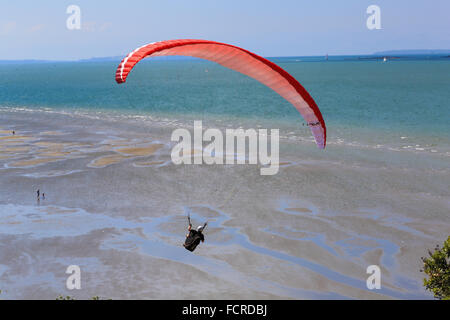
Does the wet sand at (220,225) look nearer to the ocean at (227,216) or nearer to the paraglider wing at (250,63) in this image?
the ocean at (227,216)

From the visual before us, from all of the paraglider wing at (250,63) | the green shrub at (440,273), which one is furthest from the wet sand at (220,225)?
the paraglider wing at (250,63)

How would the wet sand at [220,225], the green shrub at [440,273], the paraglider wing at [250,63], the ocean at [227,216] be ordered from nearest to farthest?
the paraglider wing at [250,63] < the green shrub at [440,273] < the wet sand at [220,225] < the ocean at [227,216]

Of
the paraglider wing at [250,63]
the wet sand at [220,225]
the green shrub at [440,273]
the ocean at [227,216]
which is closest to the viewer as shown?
the paraglider wing at [250,63]

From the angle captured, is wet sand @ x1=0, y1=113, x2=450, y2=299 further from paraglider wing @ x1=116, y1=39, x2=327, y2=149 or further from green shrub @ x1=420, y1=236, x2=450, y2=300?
paraglider wing @ x1=116, y1=39, x2=327, y2=149

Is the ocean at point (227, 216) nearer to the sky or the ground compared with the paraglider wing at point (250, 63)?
nearer to the ground

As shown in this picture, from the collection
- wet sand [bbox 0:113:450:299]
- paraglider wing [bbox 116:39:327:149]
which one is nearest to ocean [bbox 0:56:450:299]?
wet sand [bbox 0:113:450:299]
